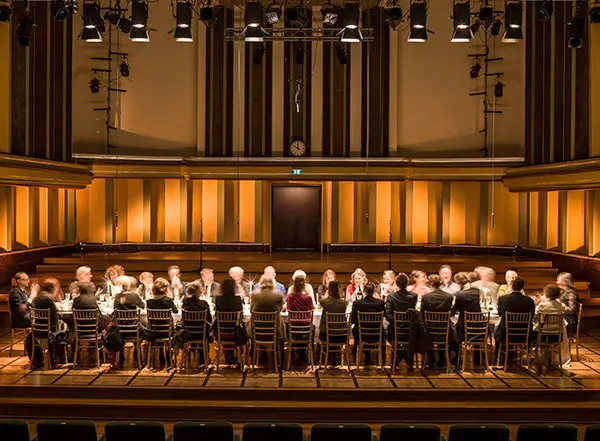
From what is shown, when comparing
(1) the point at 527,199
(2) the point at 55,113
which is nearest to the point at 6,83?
(2) the point at 55,113

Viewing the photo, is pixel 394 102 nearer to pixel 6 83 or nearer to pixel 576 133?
pixel 576 133

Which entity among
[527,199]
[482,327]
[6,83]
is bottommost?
[482,327]

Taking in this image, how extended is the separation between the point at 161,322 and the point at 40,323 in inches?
61.0

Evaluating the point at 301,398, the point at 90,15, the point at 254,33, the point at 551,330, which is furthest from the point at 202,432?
the point at 90,15

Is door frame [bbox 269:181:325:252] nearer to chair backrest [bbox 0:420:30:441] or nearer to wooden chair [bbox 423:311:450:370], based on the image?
wooden chair [bbox 423:311:450:370]

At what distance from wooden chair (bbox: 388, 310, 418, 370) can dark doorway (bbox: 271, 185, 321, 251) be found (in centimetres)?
975

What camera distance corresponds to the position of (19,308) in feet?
29.9

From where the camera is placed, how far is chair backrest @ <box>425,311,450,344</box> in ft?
27.9

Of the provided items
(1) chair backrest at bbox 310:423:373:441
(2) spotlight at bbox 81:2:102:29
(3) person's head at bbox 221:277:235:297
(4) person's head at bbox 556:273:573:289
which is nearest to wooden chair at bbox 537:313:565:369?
(4) person's head at bbox 556:273:573:289

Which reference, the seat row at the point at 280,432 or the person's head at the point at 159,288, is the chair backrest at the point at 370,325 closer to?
the person's head at the point at 159,288

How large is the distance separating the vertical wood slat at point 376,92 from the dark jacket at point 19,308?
1087 cm

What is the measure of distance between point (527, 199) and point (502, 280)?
3440 millimetres

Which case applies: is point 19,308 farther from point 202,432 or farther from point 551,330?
→ point 551,330

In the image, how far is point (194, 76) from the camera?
18094mm
